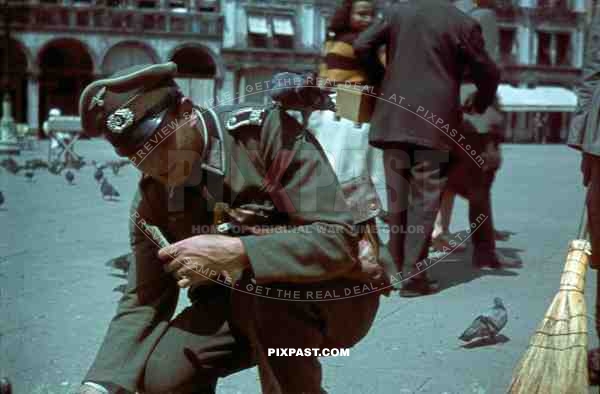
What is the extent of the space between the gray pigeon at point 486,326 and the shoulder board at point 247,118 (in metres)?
1.85

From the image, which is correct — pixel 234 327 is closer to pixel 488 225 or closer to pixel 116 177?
pixel 488 225

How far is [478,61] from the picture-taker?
4.69m

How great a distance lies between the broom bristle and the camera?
2.93 metres

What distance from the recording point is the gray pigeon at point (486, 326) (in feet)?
12.5

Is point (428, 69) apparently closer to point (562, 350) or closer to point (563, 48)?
point (562, 350)

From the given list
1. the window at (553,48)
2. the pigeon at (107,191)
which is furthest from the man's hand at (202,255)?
the window at (553,48)

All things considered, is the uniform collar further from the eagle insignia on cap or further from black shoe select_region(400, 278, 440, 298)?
black shoe select_region(400, 278, 440, 298)

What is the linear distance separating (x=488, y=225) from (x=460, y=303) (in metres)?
1.04

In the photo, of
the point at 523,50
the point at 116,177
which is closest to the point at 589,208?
the point at 116,177

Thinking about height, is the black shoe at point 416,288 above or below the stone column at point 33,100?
above

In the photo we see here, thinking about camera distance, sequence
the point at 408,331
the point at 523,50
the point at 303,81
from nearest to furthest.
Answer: the point at 303,81
the point at 408,331
the point at 523,50

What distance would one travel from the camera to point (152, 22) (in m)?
34.9

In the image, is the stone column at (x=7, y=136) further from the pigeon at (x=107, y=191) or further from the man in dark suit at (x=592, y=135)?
the man in dark suit at (x=592, y=135)

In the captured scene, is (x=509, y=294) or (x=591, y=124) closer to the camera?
(x=591, y=124)
